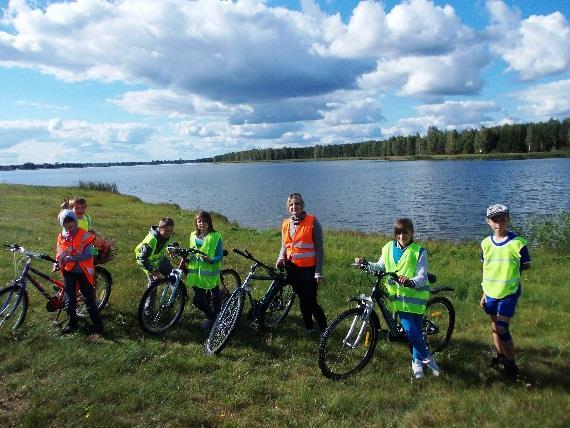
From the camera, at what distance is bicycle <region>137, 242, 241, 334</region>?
24.7ft

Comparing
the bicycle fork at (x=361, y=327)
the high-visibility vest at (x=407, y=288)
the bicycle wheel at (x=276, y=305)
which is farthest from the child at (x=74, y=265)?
the high-visibility vest at (x=407, y=288)

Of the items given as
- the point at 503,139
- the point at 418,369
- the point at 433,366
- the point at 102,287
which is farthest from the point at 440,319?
the point at 503,139

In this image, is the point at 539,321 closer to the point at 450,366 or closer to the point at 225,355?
the point at 450,366

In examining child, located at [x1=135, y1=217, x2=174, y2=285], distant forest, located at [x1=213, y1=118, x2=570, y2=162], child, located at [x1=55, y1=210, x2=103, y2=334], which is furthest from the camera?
distant forest, located at [x1=213, y1=118, x2=570, y2=162]

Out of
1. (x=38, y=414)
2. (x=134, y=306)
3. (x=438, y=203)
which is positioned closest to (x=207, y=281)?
(x=134, y=306)

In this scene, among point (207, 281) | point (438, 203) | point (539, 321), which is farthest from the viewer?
point (438, 203)

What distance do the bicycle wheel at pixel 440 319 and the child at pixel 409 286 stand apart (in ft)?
3.58

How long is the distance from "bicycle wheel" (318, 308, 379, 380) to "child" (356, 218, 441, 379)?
0.49 metres

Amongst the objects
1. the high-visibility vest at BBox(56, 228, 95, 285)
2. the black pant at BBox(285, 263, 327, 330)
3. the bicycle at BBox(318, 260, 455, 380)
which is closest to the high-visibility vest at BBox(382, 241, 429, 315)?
the bicycle at BBox(318, 260, 455, 380)

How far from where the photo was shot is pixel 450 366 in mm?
6609

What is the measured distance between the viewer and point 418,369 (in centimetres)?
612

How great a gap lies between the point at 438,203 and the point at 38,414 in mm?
36832

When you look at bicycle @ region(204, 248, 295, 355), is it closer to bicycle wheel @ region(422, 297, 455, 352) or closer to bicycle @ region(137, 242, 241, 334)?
bicycle @ region(137, 242, 241, 334)

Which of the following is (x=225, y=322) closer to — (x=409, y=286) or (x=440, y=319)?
(x=409, y=286)
